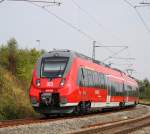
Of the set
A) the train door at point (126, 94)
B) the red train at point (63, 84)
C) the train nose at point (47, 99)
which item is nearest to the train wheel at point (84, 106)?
the red train at point (63, 84)

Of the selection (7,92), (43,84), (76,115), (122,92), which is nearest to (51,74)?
(43,84)

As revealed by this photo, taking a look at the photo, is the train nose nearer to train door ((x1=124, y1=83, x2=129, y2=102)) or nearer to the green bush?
the green bush

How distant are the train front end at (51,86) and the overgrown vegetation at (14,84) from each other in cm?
217

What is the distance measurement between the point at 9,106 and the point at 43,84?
3.17 m

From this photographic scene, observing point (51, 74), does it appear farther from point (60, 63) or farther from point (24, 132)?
point (24, 132)

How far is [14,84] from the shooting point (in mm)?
33625

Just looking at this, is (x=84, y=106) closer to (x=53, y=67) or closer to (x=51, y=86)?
(x=53, y=67)

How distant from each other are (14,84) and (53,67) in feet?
31.4

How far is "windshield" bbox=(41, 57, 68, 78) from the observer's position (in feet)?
79.9

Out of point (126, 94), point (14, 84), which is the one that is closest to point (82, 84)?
point (14, 84)

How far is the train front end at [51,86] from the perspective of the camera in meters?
23.8

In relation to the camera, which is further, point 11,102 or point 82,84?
point 11,102

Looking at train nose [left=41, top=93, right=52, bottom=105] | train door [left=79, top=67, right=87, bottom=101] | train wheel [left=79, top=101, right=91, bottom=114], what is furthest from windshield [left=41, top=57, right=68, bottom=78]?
train wheel [left=79, top=101, right=91, bottom=114]

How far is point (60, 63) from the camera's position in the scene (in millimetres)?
24828
